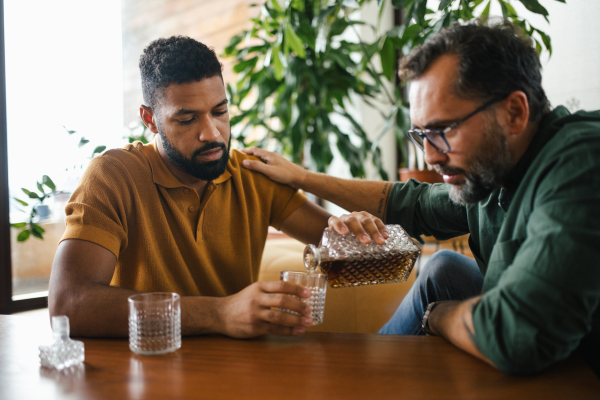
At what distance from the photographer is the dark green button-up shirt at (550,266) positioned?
709 mm

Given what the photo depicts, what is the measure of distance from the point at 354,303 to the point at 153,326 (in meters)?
0.92

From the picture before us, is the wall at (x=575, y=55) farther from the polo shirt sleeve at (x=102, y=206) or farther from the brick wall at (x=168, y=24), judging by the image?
the polo shirt sleeve at (x=102, y=206)

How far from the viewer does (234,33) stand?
11.0 ft

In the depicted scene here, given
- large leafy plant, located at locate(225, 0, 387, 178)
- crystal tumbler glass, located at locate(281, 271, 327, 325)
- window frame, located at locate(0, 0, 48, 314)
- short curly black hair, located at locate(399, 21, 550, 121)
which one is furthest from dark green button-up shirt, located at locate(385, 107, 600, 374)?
large leafy plant, located at locate(225, 0, 387, 178)

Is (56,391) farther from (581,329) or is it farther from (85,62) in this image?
(85,62)

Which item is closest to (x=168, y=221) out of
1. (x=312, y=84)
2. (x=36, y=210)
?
(x=36, y=210)

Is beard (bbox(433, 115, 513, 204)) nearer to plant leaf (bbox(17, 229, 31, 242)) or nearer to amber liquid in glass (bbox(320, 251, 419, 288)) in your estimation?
amber liquid in glass (bbox(320, 251, 419, 288))

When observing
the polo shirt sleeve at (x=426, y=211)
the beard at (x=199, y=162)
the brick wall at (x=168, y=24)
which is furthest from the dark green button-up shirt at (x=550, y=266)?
the brick wall at (x=168, y=24)

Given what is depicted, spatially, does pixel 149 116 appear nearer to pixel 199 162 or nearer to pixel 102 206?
pixel 199 162

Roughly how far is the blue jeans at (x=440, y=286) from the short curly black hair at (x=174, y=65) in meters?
0.81

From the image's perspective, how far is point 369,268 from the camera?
1063mm

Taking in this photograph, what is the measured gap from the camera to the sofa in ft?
5.28

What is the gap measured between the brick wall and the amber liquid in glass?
1.88 metres

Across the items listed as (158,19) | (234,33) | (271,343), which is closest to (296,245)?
(271,343)
